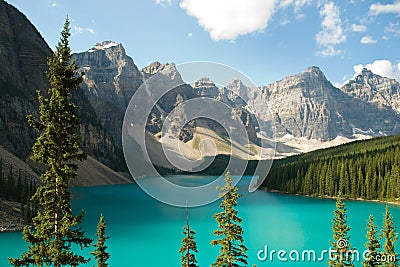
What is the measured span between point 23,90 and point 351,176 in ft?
332

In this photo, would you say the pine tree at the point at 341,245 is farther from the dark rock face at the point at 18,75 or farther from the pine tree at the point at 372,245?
the dark rock face at the point at 18,75

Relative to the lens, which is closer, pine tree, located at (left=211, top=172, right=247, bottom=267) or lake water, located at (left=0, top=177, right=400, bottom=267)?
pine tree, located at (left=211, top=172, right=247, bottom=267)

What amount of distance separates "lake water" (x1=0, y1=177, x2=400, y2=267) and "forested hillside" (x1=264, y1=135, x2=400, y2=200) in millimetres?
11772

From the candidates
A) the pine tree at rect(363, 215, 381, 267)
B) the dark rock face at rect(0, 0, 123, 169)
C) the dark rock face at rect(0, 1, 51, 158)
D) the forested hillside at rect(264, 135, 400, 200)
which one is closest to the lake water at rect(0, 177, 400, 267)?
the forested hillside at rect(264, 135, 400, 200)

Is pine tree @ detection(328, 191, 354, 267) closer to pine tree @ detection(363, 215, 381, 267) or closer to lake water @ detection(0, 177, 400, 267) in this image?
pine tree @ detection(363, 215, 381, 267)

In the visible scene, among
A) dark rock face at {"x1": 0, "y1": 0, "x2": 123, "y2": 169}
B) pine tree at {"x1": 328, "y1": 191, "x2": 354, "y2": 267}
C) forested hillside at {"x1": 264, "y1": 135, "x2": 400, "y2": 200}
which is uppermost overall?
dark rock face at {"x1": 0, "y1": 0, "x2": 123, "y2": 169}

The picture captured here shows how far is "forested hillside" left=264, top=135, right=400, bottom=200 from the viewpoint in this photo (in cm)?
6712

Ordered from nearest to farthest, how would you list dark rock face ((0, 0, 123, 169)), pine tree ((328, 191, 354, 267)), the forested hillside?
pine tree ((328, 191, 354, 267)), the forested hillside, dark rock face ((0, 0, 123, 169))

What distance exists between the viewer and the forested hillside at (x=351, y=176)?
6712 cm

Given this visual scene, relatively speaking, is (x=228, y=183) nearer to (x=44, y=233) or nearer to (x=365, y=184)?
(x=44, y=233)

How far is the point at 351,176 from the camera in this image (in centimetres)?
7269

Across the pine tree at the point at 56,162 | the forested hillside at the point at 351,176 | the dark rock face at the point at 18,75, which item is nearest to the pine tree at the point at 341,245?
the pine tree at the point at 56,162

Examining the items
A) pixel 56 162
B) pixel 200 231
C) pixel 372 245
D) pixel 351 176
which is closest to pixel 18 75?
pixel 200 231

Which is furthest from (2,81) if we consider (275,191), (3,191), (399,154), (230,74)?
(399,154)
